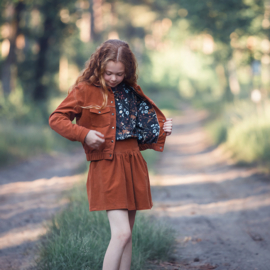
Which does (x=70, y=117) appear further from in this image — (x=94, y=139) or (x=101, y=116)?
(x=94, y=139)

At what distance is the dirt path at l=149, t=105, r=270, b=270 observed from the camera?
357cm

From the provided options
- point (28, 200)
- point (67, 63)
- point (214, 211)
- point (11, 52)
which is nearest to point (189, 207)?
point (214, 211)

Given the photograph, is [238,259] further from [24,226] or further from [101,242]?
[24,226]

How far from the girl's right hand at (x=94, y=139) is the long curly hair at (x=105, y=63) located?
24 cm

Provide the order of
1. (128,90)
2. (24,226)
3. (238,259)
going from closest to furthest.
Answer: (128,90) → (238,259) → (24,226)

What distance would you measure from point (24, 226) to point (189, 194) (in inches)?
112

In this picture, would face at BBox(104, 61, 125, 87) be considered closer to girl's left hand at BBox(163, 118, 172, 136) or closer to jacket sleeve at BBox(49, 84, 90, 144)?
jacket sleeve at BBox(49, 84, 90, 144)

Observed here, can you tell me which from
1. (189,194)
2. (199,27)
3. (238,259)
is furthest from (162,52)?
(238,259)

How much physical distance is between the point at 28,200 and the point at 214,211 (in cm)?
301

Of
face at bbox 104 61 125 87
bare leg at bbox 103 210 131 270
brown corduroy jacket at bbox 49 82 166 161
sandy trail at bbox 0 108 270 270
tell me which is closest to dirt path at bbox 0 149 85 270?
sandy trail at bbox 0 108 270 270

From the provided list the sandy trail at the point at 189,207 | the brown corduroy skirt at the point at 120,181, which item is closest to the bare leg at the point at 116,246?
the brown corduroy skirt at the point at 120,181

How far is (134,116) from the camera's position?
2619 millimetres

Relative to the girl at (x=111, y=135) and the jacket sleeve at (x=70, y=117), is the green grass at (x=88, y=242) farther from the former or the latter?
the jacket sleeve at (x=70, y=117)

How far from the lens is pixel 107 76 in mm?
2473
